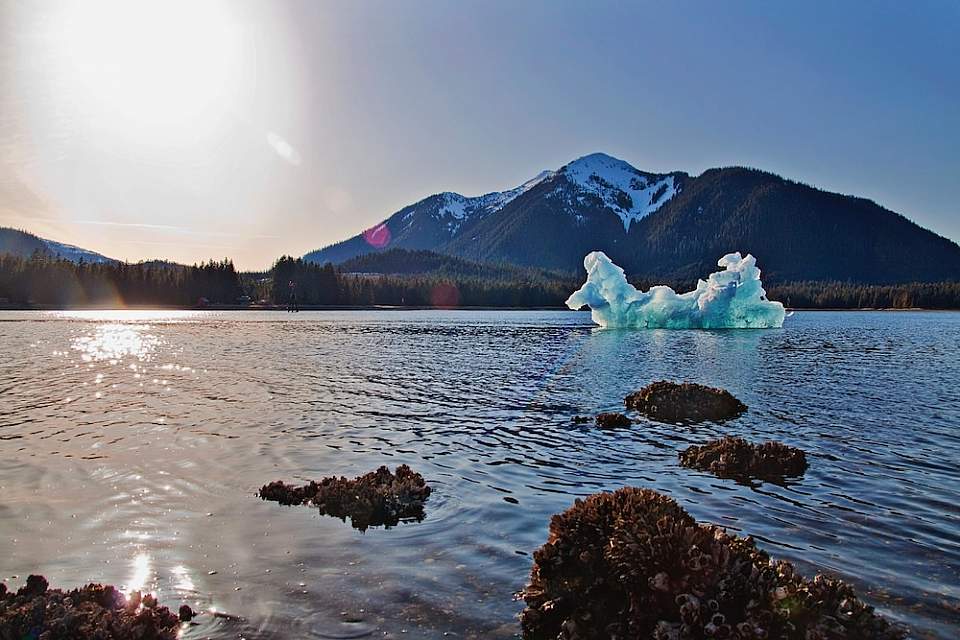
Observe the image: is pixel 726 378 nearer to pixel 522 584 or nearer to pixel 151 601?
pixel 522 584

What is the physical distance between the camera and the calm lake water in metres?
8.68

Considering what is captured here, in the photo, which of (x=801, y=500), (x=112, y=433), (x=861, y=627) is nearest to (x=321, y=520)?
(x=861, y=627)

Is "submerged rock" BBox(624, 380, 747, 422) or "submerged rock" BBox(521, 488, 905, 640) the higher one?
"submerged rock" BBox(521, 488, 905, 640)

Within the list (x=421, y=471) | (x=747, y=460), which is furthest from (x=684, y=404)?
(x=421, y=471)

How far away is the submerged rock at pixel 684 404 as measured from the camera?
79.5ft

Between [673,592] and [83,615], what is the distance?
6.60 metres

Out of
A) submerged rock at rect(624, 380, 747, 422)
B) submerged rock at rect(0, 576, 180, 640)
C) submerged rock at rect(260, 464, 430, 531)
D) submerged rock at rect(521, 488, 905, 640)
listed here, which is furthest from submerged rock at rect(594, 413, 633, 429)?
submerged rock at rect(0, 576, 180, 640)

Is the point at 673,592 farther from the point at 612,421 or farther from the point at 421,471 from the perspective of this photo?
the point at 612,421

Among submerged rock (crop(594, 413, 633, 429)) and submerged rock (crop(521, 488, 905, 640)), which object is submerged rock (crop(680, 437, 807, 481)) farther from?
submerged rock (crop(521, 488, 905, 640))

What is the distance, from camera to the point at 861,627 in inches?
254

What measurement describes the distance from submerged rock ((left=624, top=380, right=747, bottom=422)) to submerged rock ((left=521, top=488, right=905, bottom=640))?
1694cm

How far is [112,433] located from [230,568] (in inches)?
526

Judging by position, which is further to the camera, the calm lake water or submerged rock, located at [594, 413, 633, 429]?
submerged rock, located at [594, 413, 633, 429]

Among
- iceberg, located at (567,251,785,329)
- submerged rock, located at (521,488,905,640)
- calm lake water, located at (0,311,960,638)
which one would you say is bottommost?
calm lake water, located at (0,311,960,638)
